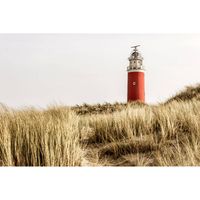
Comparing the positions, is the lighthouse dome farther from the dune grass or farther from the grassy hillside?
the dune grass

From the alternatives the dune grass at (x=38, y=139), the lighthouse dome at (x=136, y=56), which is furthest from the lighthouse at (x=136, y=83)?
the dune grass at (x=38, y=139)

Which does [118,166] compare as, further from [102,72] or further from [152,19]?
[152,19]

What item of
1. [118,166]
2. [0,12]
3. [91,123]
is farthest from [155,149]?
[0,12]

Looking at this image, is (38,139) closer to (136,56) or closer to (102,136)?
(102,136)

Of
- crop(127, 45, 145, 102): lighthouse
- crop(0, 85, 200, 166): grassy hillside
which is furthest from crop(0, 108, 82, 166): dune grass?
crop(127, 45, 145, 102): lighthouse

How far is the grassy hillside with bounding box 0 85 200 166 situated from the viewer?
230cm

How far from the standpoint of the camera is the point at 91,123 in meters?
2.81

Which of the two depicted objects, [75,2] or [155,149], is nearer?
[155,149]

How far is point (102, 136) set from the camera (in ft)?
8.65

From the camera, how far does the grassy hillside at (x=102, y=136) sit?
2299mm

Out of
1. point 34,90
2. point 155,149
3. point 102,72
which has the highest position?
point 102,72

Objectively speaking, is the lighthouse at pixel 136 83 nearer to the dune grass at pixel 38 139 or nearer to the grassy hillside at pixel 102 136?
the grassy hillside at pixel 102 136

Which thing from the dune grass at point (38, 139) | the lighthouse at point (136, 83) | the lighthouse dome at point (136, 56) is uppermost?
the lighthouse dome at point (136, 56)

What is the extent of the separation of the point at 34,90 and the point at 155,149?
1033 mm
